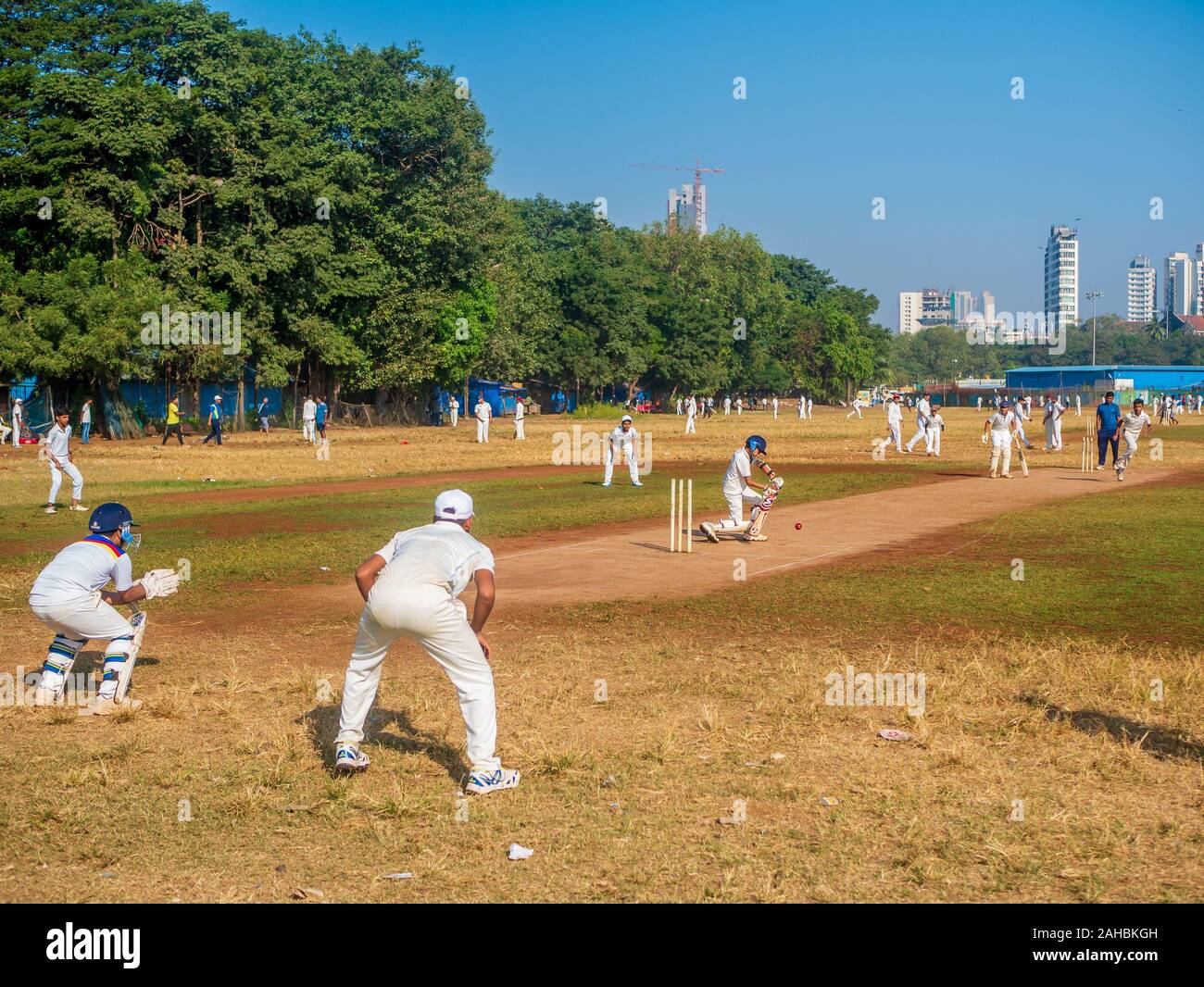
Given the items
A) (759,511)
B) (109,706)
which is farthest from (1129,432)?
(109,706)

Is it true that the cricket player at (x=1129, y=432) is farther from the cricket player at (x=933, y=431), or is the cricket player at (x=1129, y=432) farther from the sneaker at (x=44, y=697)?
the sneaker at (x=44, y=697)

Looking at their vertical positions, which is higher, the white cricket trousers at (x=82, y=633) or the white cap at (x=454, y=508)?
the white cap at (x=454, y=508)

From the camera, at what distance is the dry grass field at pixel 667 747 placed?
20.7 feet

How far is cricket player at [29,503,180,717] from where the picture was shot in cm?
932

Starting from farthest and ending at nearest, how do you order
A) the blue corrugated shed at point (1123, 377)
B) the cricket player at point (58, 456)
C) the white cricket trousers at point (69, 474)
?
the blue corrugated shed at point (1123, 377), the white cricket trousers at point (69, 474), the cricket player at point (58, 456)

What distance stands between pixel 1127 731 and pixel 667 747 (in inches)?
132

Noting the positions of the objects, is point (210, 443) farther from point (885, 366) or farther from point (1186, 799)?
point (885, 366)

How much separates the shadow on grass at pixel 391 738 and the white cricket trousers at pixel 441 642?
0.53 m

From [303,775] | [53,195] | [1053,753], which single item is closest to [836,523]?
[1053,753]

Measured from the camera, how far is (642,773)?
26.1ft

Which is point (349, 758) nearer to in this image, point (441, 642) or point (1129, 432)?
point (441, 642)

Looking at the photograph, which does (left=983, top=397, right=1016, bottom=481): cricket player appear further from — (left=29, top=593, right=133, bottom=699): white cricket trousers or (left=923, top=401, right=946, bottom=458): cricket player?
(left=29, top=593, right=133, bottom=699): white cricket trousers

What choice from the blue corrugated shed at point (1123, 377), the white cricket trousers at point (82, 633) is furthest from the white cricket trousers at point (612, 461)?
the blue corrugated shed at point (1123, 377)
